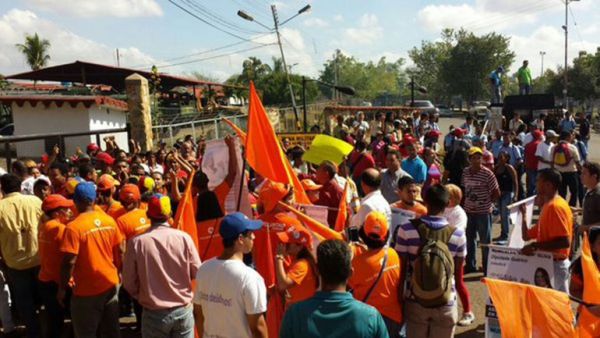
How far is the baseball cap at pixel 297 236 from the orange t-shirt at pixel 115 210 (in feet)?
6.98

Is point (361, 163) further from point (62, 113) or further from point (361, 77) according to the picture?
point (361, 77)

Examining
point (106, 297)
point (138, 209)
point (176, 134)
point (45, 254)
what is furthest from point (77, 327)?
point (176, 134)

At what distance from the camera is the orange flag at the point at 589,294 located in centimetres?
356

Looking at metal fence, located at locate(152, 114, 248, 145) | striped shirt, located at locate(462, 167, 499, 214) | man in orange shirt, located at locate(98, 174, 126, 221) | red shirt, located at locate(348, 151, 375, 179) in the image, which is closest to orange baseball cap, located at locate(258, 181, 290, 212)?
man in orange shirt, located at locate(98, 174, 126, 221)

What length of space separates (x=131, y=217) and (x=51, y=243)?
2.50 feet

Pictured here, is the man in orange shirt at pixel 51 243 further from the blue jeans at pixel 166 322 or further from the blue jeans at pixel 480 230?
the blue jeans at pixel 480 230

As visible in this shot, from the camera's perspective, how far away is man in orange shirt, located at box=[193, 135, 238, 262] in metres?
5.52

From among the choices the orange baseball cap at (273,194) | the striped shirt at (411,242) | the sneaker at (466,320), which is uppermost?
the orange baseball cap at (273,194)

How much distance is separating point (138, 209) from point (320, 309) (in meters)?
3.40

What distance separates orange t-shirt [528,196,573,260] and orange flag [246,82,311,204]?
2.40 m

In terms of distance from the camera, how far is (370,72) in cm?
12206

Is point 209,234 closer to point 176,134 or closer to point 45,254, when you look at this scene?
point 45,254

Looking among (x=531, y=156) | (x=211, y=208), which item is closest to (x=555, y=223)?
(x=211, y=208)

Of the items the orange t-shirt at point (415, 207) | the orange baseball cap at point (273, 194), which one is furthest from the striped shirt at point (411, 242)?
the orange baseball cap at point (273, 194)
